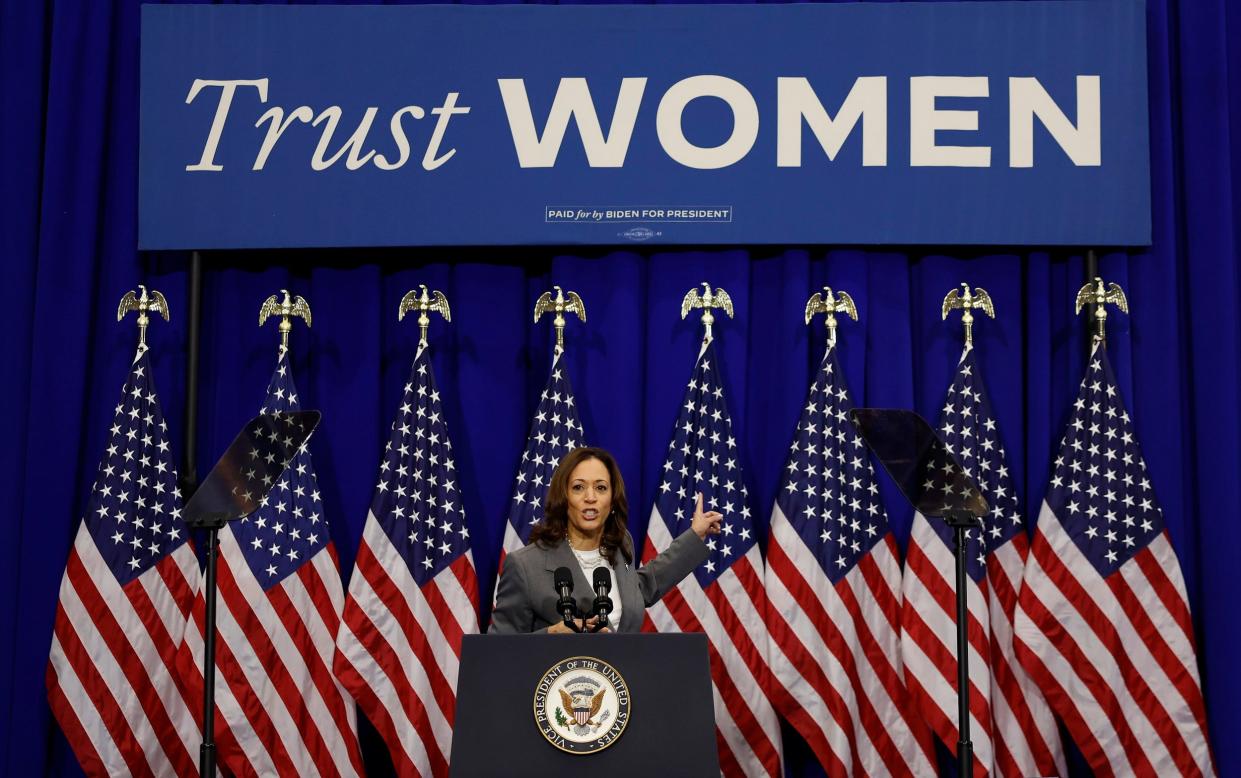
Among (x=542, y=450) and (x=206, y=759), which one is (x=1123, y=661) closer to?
(x=542, y=450)

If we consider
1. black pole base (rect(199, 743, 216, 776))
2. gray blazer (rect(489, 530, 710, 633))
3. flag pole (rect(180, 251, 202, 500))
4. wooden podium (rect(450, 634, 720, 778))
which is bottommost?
black pole base (rect(199, 743, 216, 776))

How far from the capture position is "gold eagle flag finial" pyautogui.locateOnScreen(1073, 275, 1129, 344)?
17.8ft

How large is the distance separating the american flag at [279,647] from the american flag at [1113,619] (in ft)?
8.61

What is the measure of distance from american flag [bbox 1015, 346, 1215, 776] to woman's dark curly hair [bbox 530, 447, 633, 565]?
6.08ft

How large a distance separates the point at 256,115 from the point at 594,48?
138cm

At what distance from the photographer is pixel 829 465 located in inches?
211

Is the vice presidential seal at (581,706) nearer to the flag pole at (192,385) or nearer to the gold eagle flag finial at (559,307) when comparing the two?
the gold eagle flag finial at (559,307)

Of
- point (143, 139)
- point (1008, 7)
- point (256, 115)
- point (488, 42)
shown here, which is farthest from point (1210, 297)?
point (143, 139)

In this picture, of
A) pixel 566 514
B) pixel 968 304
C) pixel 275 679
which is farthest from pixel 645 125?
pixel 275 679

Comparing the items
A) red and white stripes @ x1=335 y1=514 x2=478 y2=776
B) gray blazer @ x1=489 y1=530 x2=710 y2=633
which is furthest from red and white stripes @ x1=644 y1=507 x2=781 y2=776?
gray blazer @ x1=489 y1=530 x2=710 y2=633

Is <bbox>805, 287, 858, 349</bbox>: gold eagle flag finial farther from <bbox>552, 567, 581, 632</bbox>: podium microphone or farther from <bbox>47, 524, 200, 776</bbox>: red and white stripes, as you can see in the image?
<bbox>47, 524, 200, 776</bbox>: red and white stripes

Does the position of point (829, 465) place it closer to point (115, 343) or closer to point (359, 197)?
point (359, 197)

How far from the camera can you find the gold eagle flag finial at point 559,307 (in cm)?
545

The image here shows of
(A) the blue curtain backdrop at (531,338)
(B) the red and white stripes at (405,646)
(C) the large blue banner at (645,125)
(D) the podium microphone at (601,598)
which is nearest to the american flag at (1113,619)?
(A) the blue curtain backdrop at (531,338)
